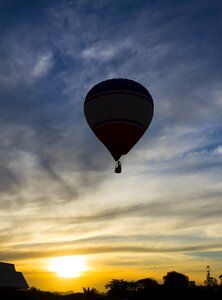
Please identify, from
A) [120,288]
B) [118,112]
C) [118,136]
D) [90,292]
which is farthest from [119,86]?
[120,288]

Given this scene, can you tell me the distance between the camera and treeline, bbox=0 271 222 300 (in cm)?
5632

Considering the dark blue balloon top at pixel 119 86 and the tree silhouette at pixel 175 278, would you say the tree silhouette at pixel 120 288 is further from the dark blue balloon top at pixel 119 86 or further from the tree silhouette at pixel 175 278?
the dark blue balloon top at pixel 119 86

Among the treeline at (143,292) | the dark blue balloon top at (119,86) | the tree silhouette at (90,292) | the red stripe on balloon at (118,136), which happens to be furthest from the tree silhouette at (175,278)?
the dark blue balloon top at (119,86)

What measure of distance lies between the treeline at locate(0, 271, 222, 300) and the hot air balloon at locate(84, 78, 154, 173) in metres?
29.2

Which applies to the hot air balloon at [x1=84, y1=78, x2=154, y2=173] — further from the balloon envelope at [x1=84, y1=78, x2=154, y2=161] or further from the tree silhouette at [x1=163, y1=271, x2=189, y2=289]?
the tree silhouette at [x1=163, y1=271, x2=189, y2=289]

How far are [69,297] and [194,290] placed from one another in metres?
26.1

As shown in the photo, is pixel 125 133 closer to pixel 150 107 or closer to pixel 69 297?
pixel 150 107

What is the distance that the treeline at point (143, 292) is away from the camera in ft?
185

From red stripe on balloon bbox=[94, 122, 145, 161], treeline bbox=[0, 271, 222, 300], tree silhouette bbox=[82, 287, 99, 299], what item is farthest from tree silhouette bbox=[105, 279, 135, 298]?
red stripe on balloon bbox=[94, 122, 145, 161]

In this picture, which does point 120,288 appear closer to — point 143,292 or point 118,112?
point 143,292

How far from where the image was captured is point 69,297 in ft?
241

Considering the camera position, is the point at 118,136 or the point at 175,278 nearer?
the point at 118,136

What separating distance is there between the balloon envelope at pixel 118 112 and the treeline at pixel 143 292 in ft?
95.9

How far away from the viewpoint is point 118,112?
32.9 m
